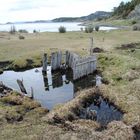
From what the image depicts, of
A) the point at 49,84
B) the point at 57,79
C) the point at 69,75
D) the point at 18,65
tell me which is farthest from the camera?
the point at 18,65

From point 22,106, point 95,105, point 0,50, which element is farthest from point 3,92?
point 0,50

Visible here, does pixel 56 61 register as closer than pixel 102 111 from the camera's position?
No

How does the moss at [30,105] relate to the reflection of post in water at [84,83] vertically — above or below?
above

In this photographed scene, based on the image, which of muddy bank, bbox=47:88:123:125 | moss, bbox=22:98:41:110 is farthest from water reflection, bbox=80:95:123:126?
moss, bbox=22:98:41:110

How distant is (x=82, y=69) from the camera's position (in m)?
33.8

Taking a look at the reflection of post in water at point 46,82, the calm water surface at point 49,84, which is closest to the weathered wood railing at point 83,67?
the calm water surface at point 49,84

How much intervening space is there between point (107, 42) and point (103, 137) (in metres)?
35.2

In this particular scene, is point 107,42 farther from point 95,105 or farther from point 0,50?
point 95,105

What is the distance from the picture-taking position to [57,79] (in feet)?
114

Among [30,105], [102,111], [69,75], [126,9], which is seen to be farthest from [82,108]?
[126,9]

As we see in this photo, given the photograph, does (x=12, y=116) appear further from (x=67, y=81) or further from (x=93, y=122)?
(x=67, y=81)

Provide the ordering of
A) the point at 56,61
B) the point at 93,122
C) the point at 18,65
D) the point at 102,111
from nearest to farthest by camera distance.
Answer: the point at 93,122
the point at 102,111
the point at 56,61
the point at 18,65

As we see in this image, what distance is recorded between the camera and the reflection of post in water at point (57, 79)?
33.1 metres

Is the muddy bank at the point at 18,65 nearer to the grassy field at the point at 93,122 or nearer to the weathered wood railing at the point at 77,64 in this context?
the grassy field at the point at 93,122
